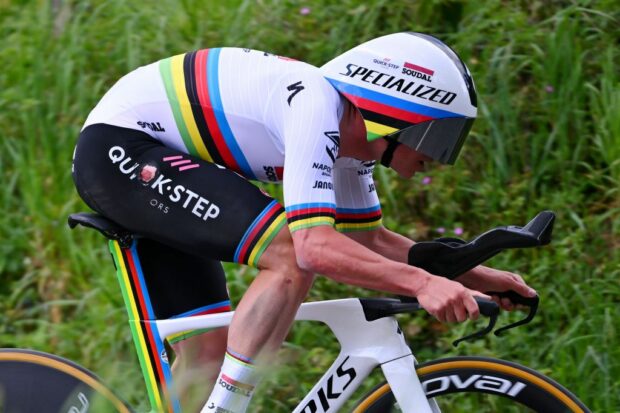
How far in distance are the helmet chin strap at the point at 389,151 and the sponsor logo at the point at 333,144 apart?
0.20m

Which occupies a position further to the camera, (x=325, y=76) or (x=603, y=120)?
(x=603, y=120)

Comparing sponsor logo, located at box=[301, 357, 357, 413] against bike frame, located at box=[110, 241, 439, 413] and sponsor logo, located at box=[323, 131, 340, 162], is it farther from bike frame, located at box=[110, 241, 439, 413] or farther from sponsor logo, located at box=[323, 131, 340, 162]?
sponsor logo, located at box=[323, 131, 340, 162]

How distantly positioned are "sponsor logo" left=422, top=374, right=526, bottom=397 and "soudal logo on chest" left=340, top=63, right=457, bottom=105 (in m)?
0.77

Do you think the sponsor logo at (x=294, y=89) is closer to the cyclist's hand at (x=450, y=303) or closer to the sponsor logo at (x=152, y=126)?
the sponsor logo at (x=152, y=126)

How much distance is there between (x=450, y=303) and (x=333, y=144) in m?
0.54

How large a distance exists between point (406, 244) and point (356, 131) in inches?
19.4

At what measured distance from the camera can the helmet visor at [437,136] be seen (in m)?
2.91

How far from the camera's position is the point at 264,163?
10.2 ft

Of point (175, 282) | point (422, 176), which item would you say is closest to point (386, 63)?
point (175, 282)

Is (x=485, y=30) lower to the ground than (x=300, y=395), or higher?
higher

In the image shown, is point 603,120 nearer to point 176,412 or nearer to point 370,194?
point 370,194

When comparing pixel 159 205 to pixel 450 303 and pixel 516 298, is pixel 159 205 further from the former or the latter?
pixel 516 298

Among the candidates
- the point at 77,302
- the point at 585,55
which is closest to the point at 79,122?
the point at 77,302

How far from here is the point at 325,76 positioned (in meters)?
2.99
